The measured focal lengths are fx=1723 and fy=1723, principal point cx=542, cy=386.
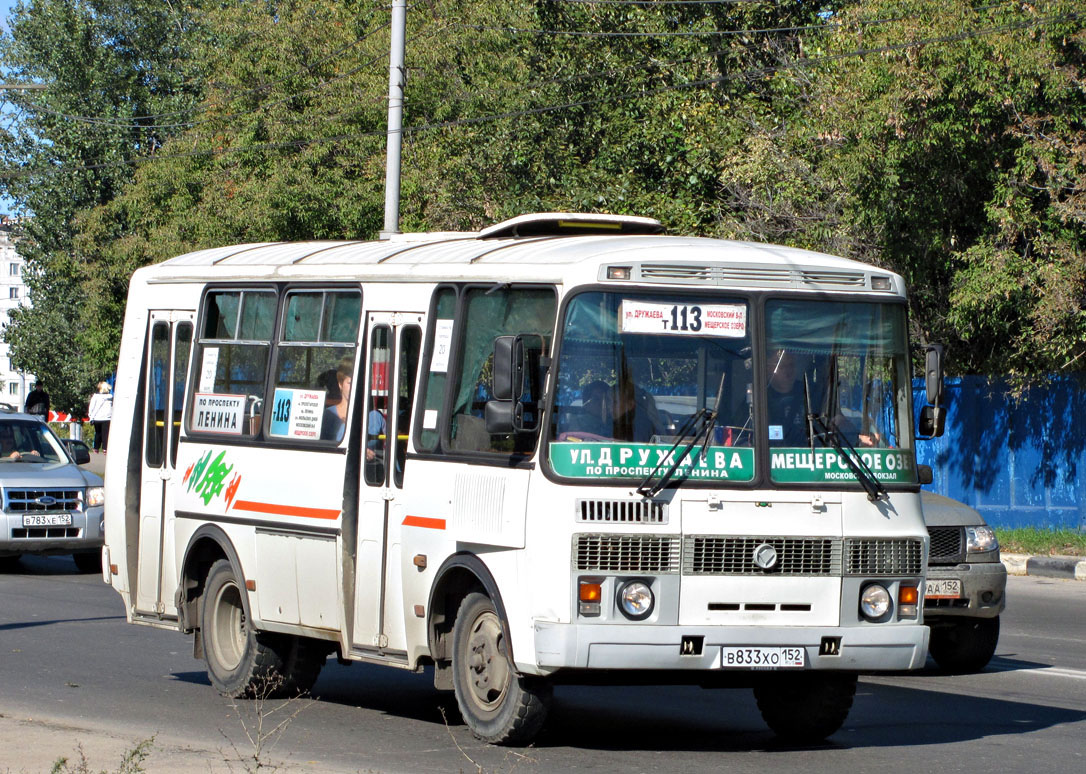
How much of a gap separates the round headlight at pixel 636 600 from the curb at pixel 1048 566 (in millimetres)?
12209

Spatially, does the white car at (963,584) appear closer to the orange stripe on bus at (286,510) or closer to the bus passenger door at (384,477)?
the bus passenger door at (384,477)

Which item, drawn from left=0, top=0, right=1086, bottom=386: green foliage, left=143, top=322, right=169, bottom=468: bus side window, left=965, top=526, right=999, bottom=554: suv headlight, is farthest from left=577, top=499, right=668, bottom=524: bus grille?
left=0, top=0, right=1086, bottom=386: green foliage

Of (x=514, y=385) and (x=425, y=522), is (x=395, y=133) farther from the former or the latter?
(x=514, y=385)

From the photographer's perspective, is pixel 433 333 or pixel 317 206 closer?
pixel 433 333

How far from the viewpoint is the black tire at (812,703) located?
8906 mm

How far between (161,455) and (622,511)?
4310mm

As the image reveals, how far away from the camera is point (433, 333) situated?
9.13 meters

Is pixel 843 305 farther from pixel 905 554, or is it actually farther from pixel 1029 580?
pixel 1029 580

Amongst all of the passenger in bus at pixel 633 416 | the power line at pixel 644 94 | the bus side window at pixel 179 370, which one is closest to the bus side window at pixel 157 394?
the bus side window at pixel 179 370

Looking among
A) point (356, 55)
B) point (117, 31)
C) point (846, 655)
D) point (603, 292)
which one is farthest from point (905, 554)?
point (117, 31)

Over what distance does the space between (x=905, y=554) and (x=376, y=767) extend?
2770mm

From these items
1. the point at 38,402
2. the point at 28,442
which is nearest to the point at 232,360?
the point at 28,442

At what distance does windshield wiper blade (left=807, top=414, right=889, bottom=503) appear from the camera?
330 inches

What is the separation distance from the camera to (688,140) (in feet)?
89.4
